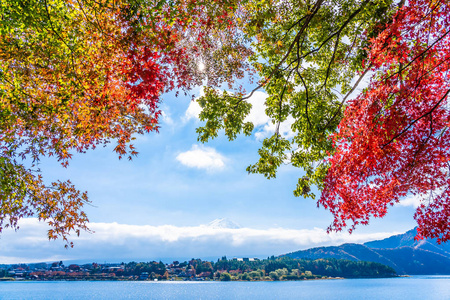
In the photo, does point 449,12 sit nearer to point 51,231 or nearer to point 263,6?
point 263,6

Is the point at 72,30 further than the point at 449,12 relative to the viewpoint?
Yes

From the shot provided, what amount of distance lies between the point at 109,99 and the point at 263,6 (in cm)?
654

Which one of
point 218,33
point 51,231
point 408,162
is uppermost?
point 218,33

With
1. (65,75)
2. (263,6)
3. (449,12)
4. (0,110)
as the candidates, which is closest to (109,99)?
(65,75)

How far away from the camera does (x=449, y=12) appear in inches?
251

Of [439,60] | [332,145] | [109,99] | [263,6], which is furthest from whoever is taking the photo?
[332,145]

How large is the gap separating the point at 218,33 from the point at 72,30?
5.13 meters

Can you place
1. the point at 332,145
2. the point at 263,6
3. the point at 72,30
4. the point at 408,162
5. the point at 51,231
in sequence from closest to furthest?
the point at 408,162
the point at 72,30
the point at 51,231
the point at 263,6
the point at 332,145

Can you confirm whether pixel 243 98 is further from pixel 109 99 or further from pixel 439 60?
pixel 439 60

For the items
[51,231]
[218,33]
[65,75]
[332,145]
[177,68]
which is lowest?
[51,231]

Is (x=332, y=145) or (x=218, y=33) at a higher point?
(x=218, y=33)

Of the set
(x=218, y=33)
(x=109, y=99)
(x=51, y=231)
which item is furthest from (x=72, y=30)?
(x=51, y=231)

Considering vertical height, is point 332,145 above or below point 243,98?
below

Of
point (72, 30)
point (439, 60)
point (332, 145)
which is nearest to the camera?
point (439, 60)
